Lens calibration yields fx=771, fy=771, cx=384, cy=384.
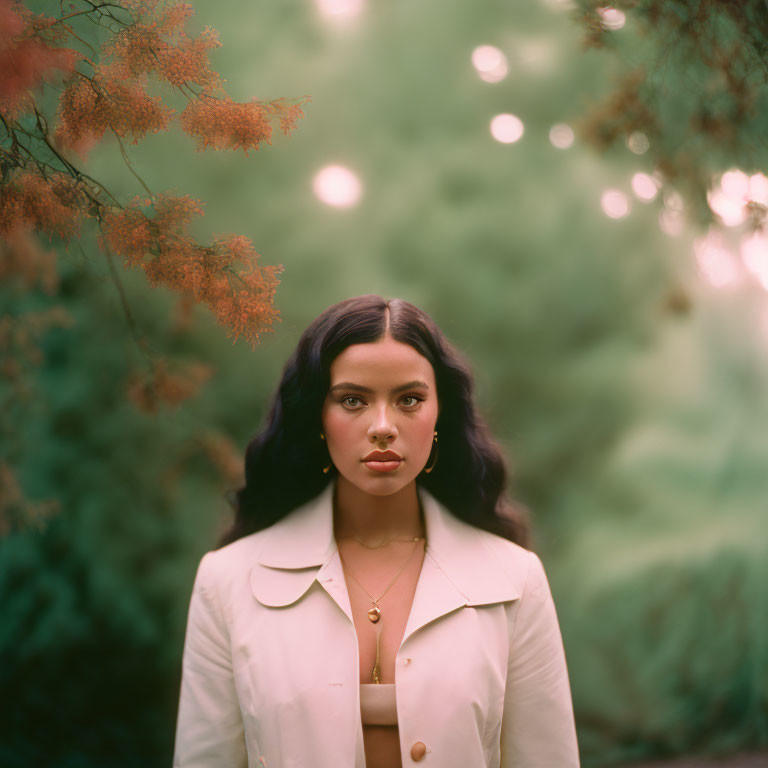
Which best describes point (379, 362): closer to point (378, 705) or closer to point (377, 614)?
point (377, 614)

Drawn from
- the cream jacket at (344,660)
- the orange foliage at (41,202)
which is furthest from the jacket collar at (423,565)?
the orange foliage at (41,202)

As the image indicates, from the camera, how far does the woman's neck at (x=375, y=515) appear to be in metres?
1.94

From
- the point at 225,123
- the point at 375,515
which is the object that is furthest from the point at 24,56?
the point at 375,515

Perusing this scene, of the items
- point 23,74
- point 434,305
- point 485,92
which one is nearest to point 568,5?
point 485,92

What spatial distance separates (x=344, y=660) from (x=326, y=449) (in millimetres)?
515

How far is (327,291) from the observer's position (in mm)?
2527

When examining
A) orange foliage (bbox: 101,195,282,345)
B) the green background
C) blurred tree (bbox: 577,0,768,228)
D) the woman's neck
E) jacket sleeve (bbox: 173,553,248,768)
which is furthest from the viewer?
the green background

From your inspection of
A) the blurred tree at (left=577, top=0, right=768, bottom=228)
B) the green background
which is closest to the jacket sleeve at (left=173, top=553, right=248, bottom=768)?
the green background

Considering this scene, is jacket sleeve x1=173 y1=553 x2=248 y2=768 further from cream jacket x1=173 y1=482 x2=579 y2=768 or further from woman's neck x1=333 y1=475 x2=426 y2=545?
woman's neck x1=333 y1=475 x2=426 y2=545

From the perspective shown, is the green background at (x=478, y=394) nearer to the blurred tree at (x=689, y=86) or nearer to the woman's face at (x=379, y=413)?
the blurred tree at (x=689, y=86)

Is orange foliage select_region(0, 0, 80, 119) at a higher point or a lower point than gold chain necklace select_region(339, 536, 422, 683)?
higher

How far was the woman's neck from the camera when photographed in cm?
194

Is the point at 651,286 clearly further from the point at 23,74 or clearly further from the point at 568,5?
the point at 23,74

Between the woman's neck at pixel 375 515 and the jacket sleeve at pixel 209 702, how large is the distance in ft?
1.23
